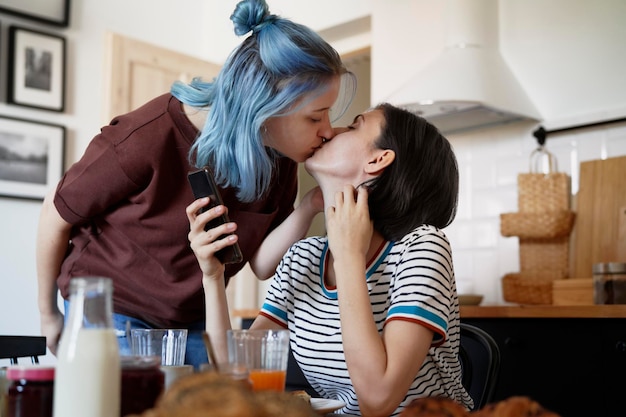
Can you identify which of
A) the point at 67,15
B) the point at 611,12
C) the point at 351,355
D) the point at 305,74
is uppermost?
the point at 67,15

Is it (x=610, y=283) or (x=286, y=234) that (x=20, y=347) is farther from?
(x=610, y=283)

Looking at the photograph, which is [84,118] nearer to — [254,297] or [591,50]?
[254,297]

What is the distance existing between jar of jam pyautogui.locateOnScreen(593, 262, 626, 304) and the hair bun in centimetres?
136

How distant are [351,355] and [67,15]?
3328 mm

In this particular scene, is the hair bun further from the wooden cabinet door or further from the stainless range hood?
the wooden cabinet door

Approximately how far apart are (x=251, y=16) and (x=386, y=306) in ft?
2.18

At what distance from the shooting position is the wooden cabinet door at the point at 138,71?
12.2 feet

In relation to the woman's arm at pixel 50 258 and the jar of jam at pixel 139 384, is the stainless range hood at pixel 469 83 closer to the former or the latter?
the woman's arm at pixel 50 258

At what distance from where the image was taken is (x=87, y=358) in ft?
2.20

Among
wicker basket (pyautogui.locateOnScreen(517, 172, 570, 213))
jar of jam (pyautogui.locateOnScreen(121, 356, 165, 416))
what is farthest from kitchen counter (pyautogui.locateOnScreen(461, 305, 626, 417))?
jar of jam (pyautogui.locateOnScreen(121, 356, 165, 416))

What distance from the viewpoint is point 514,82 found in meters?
2.96

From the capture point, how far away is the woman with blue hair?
4.86 ft

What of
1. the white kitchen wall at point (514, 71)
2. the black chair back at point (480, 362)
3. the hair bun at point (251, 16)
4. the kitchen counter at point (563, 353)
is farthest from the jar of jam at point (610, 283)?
the hair bun at point (251, 16)

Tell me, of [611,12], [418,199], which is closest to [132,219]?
[418,199]
